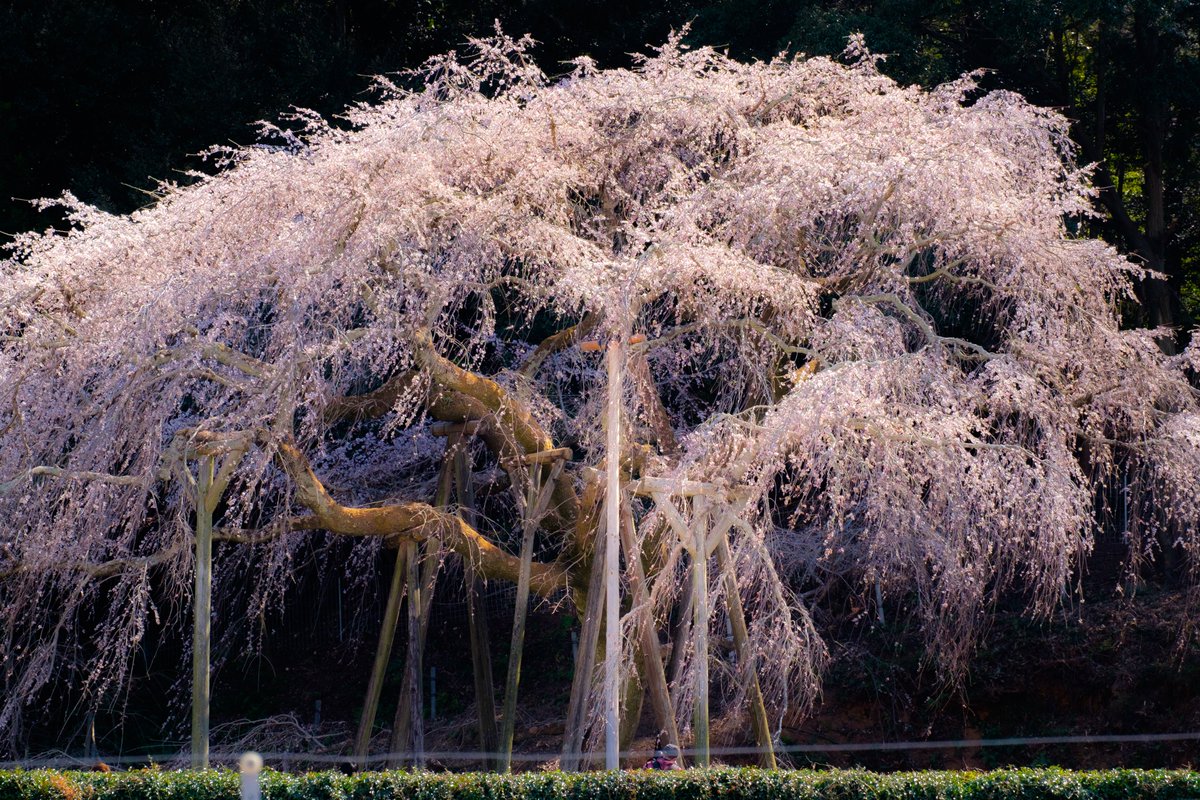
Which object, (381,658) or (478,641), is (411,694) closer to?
(381,658)

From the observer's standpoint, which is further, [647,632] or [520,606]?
[520,606]

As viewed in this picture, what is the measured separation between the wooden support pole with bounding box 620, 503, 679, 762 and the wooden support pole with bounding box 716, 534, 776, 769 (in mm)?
701

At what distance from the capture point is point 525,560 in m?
12.1

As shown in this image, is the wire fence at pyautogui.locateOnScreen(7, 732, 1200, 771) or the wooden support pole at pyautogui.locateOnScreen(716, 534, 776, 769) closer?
the wooden support pole at pyautogui.locateOnScreen(716, 534, 776, 769)

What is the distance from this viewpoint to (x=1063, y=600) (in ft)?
53.4

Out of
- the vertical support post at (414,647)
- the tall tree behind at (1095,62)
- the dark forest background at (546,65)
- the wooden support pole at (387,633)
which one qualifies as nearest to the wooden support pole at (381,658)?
the wooden support pole at (387,633)

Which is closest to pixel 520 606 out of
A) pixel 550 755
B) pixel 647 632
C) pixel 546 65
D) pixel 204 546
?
pixel 647 632

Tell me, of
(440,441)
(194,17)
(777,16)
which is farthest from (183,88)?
(777,16)

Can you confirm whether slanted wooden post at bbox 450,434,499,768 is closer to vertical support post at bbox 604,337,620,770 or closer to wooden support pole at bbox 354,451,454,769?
wooden support pole at bbox 354,451,454,769

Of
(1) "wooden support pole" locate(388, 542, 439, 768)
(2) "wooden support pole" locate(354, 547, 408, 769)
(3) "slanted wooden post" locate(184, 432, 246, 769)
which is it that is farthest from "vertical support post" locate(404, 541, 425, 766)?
(3) "slanted wooden post" locate(184, 432, 246, 769)

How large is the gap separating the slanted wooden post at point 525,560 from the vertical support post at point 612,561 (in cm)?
170

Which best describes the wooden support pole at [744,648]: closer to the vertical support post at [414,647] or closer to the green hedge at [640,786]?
the green hedge at [640,786]

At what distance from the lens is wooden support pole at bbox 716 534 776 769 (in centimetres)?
1035

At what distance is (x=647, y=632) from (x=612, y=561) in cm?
116
